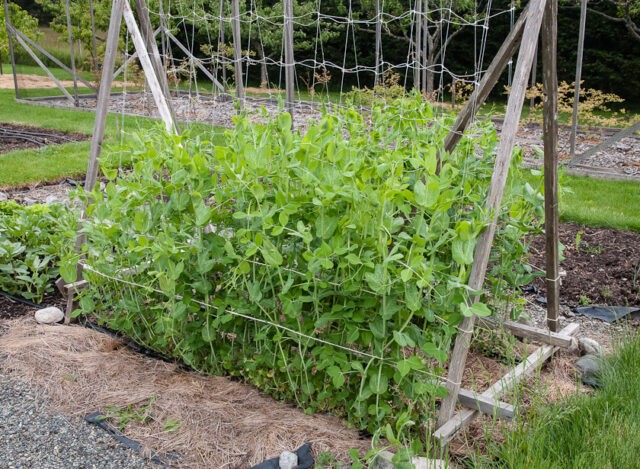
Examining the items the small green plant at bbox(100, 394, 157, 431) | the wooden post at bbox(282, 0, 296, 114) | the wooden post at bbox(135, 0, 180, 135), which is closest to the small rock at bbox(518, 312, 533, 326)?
the small green plant at bbox(100, 394, 157, 431)

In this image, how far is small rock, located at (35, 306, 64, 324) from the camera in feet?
13.2

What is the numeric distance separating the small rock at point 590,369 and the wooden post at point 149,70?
2.77 meters

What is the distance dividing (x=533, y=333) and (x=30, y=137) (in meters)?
9.24

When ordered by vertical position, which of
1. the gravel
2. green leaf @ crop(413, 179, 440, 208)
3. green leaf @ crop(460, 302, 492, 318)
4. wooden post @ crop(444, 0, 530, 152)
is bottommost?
the gravel

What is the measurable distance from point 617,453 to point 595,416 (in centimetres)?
33

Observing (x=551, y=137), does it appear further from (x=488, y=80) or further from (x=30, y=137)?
(x=30, y=137)

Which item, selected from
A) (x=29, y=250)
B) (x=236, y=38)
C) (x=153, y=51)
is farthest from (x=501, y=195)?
(x=29, y=250)

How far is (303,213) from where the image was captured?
108 inches

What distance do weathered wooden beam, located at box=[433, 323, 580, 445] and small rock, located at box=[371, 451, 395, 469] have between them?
208mm

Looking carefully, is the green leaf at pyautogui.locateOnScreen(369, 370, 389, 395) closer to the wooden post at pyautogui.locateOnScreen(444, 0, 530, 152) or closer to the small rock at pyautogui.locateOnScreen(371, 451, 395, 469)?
the small rock at pyautogui.locateOnScreen(371, 451, 395, 469)

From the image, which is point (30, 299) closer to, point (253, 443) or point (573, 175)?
point (253, 443)

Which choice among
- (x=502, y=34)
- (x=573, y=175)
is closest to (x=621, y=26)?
(x=502, y=34)

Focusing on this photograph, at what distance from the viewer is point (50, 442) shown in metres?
2.87

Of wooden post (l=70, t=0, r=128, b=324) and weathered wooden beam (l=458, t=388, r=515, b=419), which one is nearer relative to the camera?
weathered wooden beam (l=458, t=388, r=515, b=419)
